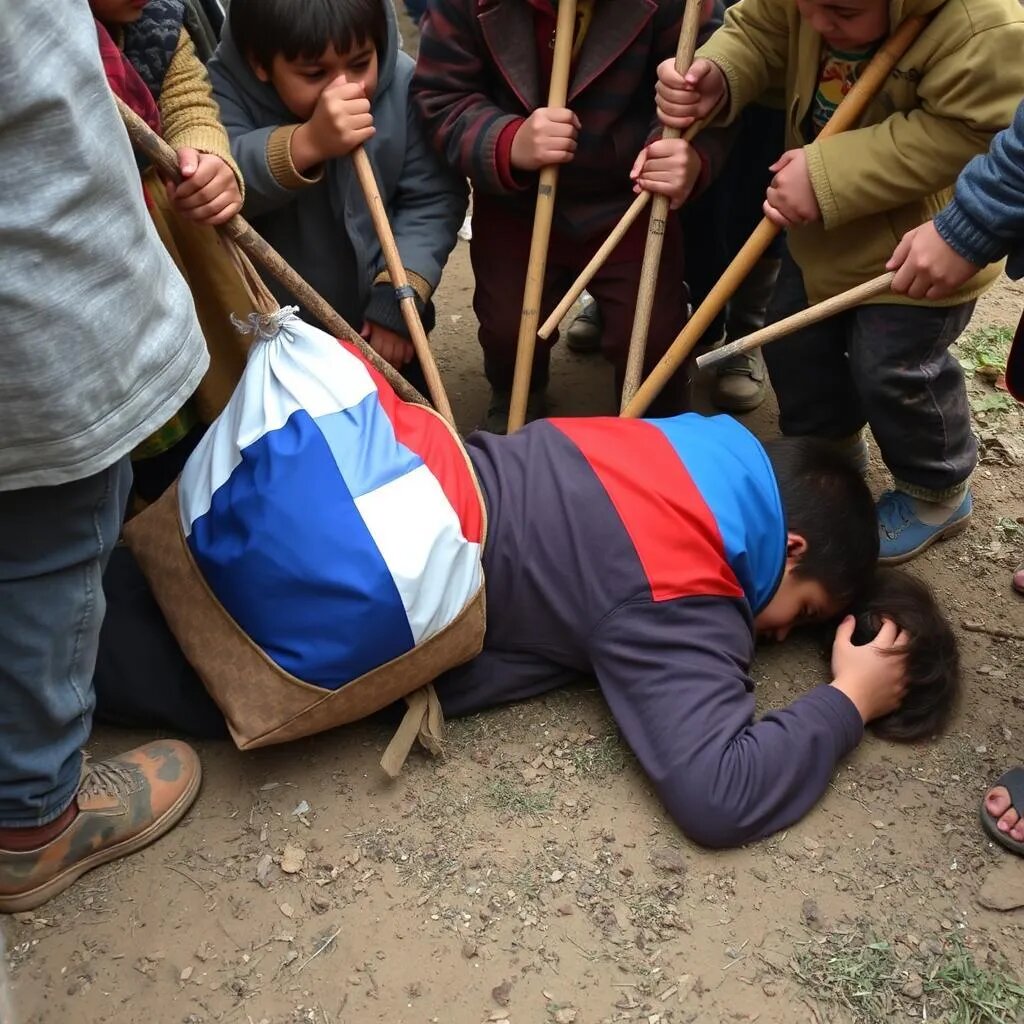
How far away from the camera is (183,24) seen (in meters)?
2.19

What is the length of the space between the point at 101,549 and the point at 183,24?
1.28 metres

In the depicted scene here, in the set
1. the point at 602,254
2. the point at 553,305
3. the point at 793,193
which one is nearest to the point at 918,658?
the point at 793,193

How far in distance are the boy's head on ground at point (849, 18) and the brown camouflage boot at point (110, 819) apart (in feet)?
5.56

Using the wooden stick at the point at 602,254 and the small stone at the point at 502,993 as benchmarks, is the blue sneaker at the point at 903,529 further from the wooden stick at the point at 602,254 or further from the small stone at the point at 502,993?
the small stone at the point at 502,993

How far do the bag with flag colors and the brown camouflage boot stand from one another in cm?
17

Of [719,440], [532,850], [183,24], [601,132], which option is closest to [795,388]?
[719,440]

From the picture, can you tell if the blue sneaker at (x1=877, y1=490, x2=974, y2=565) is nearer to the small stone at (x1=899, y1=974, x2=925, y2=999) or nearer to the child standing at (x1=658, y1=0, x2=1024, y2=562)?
the child standing at (x1=658, y1=0, x2=1024, y2=562)

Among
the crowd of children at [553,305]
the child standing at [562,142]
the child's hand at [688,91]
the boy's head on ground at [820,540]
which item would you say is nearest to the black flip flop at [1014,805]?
the crowd of children at [553,305]

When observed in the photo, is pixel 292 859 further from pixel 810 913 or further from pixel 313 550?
pixel 810 913

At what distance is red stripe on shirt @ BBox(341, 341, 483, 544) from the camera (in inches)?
70.4

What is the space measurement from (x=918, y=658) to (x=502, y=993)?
94cm

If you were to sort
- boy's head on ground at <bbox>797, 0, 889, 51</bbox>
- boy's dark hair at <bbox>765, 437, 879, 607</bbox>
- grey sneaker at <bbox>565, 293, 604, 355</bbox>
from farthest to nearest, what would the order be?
1. grey sneaker at <bbox>565, 293, 604, 355</bbox>
2. boy's dark hair at <bbox>765, 437, 879, 607</bbox>
3. boy's head on ground at <bbox>797, 0, 889, 51</bbox>

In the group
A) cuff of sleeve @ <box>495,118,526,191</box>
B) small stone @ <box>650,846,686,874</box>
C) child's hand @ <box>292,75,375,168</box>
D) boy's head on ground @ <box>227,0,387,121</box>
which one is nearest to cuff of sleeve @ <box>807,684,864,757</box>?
small stone @ <box>650,846,686,874</box>

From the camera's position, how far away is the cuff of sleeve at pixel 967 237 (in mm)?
1703
